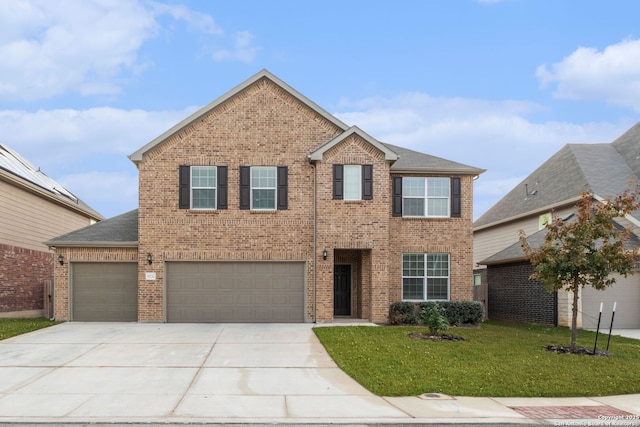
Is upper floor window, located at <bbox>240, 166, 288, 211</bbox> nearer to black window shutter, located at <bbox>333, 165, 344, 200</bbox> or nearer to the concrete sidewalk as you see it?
black window shutter, located at <bbox>333, 165, 344, 200</bbox>

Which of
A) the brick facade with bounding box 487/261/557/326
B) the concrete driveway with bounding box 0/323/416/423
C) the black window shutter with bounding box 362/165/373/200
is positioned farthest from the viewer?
the brick facade with bounding box 487/261/557/326

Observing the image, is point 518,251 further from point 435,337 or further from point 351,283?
point 435,337

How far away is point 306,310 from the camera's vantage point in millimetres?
20000

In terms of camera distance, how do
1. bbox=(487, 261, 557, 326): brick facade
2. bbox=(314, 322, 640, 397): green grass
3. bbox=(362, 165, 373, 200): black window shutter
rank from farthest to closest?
bbox=(487, 261, 557, 326): brick facade → bbox=(362, 165, 373, 200): black window shutter → bbox=(314, 322, 640, 397): green grass

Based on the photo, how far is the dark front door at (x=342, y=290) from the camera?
2136cm

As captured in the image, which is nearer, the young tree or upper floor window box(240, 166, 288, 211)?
the young tree

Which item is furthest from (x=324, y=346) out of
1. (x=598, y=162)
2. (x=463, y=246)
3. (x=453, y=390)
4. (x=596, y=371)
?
(x=598, y=162)

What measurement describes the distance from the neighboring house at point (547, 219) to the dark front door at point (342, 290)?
6731 millimetres

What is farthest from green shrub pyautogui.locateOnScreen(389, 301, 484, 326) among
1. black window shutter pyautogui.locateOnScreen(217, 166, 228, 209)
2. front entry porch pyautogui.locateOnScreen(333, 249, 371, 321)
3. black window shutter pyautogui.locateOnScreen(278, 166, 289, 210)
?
black window shutter pyautogui.locateOnScreen(217, 166, 228, 209)

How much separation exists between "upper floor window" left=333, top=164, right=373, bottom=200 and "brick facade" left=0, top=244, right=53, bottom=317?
1288cm

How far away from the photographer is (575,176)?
86.7ft

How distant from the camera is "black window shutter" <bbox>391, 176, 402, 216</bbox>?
20891mm

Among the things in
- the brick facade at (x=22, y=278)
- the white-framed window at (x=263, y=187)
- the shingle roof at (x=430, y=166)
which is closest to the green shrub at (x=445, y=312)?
the shingle roof at (x=430, y=166)

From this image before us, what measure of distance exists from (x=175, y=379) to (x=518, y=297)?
15949 mm
